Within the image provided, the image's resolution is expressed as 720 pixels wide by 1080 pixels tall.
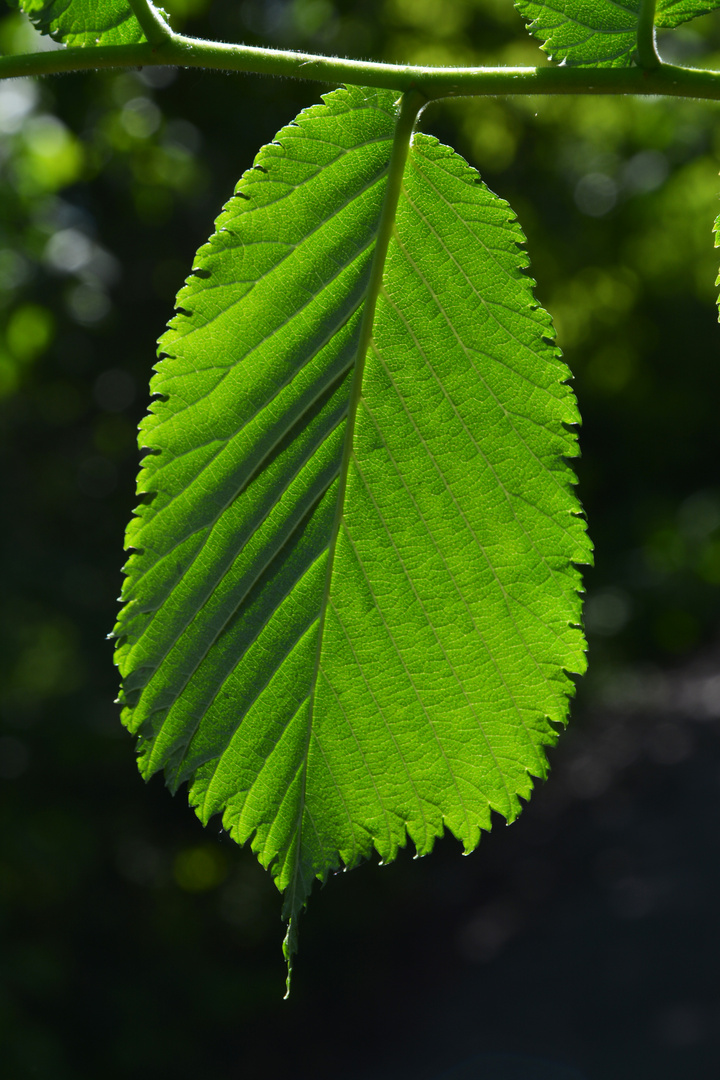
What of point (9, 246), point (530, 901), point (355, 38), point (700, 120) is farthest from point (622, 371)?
point (9, 246)

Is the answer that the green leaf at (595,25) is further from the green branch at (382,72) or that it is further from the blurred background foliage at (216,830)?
the blurred background foliage at (216,830)

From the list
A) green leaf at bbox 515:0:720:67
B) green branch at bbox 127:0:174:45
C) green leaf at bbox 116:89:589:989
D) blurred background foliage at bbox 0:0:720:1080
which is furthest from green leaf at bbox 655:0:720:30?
blurred background foliage at bbox 0:0:720:1080

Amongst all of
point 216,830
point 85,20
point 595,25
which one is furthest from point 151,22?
point 216,830

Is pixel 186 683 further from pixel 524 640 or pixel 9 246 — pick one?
pixel 9 246

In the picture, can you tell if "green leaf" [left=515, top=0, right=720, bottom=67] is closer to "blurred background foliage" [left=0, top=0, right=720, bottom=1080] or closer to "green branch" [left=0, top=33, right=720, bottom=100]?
"green branch" [left=0, top=33, right=720, bottom=100]

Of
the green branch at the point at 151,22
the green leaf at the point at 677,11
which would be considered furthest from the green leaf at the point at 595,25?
the green branch at the point at 151,22

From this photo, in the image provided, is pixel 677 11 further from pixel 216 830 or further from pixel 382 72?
pixel 216 830
